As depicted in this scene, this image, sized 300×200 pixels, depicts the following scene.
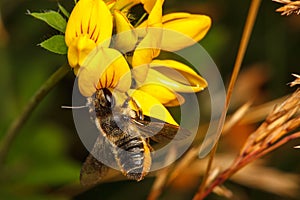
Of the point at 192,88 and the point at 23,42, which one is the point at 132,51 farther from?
the point at 23,42

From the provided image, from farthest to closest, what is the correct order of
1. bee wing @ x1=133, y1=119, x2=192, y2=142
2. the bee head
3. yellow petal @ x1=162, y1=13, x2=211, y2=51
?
yellow petal @ x1=162, y1=13, x2=211, y2=51 → the bee head → bee wing @ x1=133, y1=119, x2=192, y2=142

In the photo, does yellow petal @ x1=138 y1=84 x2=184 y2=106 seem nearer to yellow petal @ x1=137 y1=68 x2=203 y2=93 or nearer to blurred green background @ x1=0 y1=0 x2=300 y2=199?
yellow petal @ x1=137 y1=68 x2=203 y2=93

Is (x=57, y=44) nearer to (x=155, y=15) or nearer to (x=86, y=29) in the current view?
(x=86, y=29)

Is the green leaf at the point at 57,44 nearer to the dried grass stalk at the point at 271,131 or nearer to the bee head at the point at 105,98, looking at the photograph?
the bee head at the point at 105,98

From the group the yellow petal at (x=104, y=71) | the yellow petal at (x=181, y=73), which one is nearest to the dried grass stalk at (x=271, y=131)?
the yellow petal at (x=181, y=73)

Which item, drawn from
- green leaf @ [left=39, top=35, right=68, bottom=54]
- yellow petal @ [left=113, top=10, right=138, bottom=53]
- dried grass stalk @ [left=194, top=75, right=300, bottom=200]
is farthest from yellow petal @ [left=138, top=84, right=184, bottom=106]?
dried grass stalk @ [left=194, top=75, right=300, bottom=200]

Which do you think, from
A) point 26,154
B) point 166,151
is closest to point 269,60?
point 166,151
